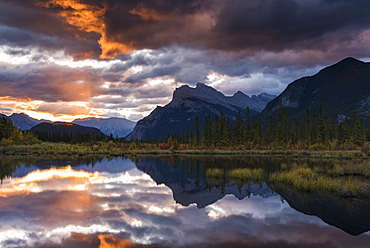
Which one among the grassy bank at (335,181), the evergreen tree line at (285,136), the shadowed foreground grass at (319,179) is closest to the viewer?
the grassy bank at (335,181)

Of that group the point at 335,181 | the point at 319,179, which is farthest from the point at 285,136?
the point at 319,179

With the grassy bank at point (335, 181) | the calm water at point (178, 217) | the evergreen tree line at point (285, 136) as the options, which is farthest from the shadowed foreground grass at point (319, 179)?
the evergreen tree line at point (285, 136)

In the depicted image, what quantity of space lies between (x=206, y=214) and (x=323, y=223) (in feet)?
25.3

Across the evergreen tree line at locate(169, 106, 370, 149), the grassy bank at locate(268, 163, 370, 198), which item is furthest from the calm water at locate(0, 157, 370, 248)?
the evergreen tree line at locate(169, 106, 370, 149)

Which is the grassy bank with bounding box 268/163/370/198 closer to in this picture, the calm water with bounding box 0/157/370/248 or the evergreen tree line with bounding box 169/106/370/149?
the calm water with bounding box 0/157/370/248

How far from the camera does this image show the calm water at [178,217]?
14930mm

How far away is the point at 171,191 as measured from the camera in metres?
31.7

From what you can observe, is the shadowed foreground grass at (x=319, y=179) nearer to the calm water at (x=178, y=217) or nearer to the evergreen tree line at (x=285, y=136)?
the calm water at (x=178, y=217)

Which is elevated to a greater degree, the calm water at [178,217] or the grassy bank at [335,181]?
the grassy bank at [335,181]

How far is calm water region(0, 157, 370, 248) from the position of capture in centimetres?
1493

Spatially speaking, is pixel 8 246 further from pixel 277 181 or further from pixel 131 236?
pixel 277 181

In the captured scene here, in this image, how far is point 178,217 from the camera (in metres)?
20.2

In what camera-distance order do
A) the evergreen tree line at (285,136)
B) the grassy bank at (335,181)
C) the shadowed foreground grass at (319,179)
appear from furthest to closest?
the evergreen tree line at (285,136)
the shadowed foreground grass at (319,179)
the grassy bank at (335,181)

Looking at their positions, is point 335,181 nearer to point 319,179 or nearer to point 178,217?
point 319,179
